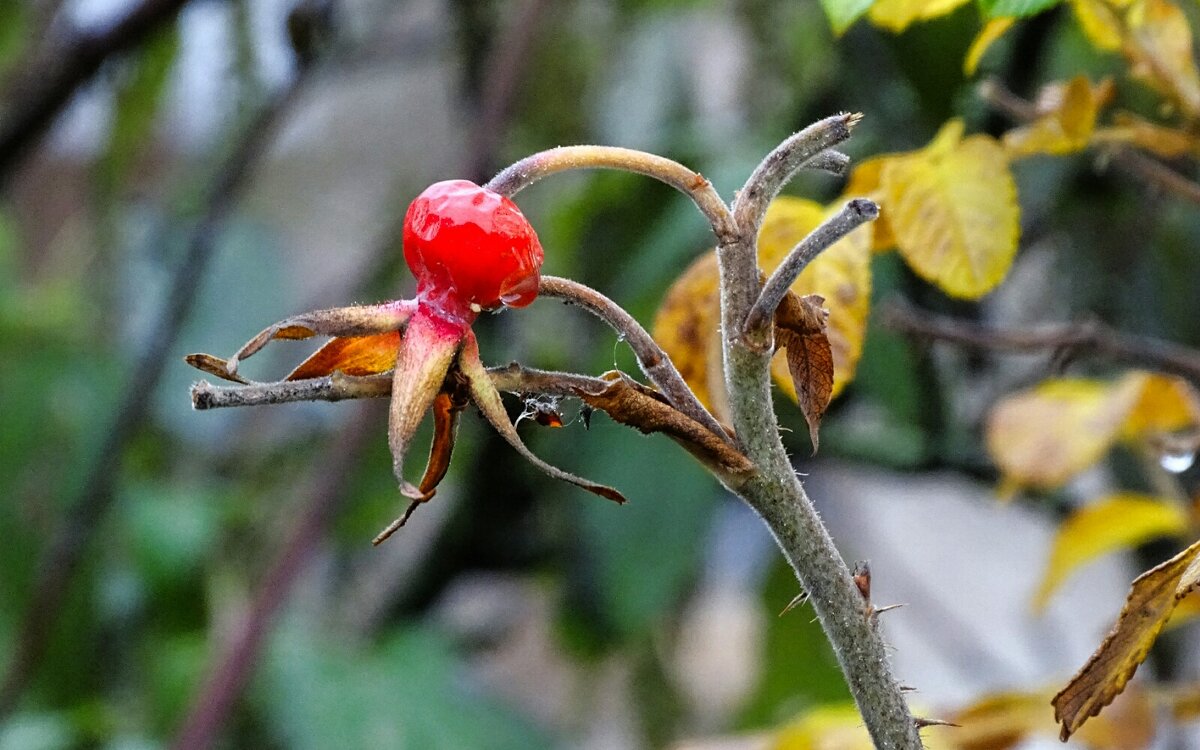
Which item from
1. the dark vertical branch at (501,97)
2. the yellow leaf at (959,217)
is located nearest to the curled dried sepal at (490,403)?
the yellow leaf at (959,217)

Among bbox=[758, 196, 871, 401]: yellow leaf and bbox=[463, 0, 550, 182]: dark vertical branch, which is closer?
bbox=[758, 196, 871, 401]: yellow leaf

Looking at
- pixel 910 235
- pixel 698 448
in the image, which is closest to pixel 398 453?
pixel 698 448

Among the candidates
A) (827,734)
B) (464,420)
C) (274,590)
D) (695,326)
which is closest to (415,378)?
(695,326)

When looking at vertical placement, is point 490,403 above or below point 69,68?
above

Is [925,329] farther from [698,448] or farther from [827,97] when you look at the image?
[827,97]

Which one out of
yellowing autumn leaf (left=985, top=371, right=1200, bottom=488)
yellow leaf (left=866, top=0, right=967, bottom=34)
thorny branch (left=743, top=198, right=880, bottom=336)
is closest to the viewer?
thorny branch (left=743, top=198, right=880, bottom=336)

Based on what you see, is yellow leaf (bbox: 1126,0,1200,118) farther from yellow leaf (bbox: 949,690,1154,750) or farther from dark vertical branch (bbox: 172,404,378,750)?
dark vertical branch (bbox: 172,404,378,750)

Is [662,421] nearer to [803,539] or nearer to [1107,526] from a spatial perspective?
[803,539]

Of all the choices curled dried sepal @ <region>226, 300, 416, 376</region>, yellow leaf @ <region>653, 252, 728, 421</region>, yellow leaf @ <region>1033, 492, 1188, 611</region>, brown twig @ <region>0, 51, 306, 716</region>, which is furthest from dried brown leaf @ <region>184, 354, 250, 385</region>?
brown twig @ <region>0, 51, 306, 716</region>
